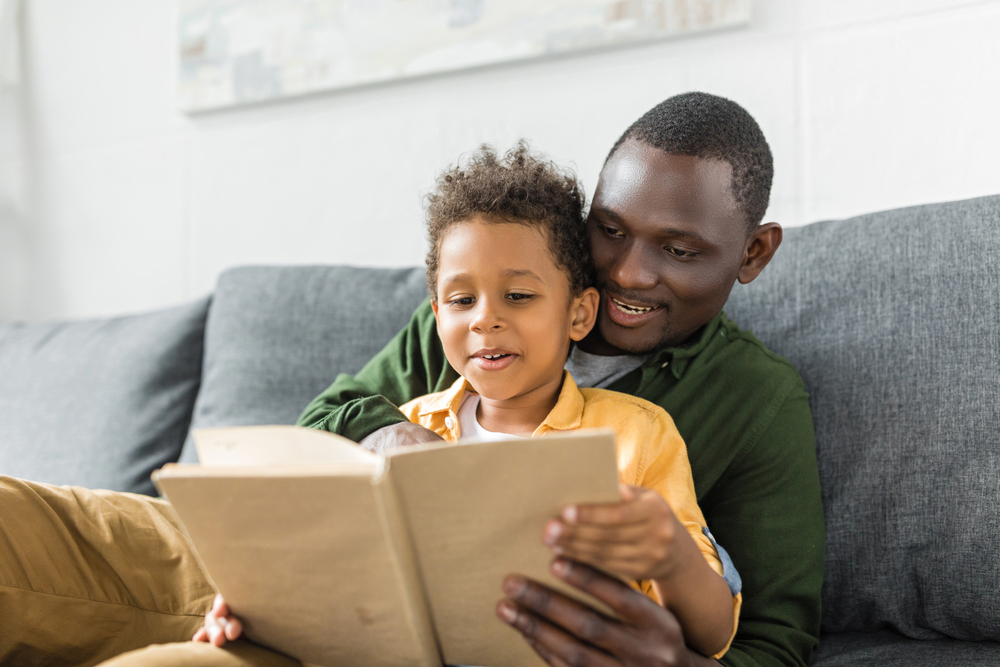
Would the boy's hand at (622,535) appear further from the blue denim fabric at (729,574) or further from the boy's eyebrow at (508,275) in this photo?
the boy's eyebrow at (508,275)

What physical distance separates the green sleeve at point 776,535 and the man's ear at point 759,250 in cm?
21

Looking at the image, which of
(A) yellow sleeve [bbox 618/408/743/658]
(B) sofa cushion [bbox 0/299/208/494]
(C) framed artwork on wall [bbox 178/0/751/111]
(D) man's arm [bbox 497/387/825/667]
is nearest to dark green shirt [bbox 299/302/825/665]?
(D) man's arm [bbox 497/387/825/667]

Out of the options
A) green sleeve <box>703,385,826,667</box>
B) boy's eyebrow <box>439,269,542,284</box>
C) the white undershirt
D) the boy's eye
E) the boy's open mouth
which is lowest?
green sleeve <box>703,385,826,667</box>

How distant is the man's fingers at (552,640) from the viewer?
653 millimetres

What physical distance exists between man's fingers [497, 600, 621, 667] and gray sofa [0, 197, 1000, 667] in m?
0.45

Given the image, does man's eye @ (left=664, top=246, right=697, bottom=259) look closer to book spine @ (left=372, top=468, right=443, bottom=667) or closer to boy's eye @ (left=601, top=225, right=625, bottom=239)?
boy's eye @ (left=601, top=225, right=625, bottom=239)

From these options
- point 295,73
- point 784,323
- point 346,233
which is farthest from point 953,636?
point 295,73

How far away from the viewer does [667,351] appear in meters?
1.06

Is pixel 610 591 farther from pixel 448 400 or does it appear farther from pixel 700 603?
pixel 448 400

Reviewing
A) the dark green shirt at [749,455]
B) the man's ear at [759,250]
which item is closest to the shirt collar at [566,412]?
the dark green shirt at [749,455]

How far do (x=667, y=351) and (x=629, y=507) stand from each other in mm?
510

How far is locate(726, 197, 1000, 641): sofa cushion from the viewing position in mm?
977

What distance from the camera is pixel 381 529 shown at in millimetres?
598

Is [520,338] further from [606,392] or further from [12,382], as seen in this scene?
[12,382]
